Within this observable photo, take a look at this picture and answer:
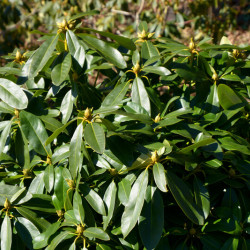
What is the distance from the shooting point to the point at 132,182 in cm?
146

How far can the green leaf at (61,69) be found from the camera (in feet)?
5.10

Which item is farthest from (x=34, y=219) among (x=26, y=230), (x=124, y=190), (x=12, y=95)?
(x=12, y=95)

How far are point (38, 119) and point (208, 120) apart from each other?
0.67 metres

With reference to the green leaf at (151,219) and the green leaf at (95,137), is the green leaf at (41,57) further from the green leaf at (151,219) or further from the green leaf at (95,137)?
the green leaf at (151,219)

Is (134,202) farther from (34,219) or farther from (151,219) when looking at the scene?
(34,219)

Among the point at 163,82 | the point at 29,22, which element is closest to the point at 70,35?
the point at 163,82

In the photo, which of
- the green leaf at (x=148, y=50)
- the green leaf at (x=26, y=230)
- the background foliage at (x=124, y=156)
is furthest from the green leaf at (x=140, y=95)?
the green leaf at (x=26, y=230)

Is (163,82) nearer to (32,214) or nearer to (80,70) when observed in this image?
(80,70)

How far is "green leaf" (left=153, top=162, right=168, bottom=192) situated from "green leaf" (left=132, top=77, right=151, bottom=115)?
0.30 metres

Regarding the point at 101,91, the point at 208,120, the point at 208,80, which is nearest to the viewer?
the point at 208,120

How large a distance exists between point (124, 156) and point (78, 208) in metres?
0.26

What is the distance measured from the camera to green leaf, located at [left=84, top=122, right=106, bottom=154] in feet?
4.35

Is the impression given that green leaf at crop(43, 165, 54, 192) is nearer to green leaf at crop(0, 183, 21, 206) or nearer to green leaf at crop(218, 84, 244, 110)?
green leaf at crop(0, 183, 21, 206)

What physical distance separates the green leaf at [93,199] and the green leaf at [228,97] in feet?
2.03
